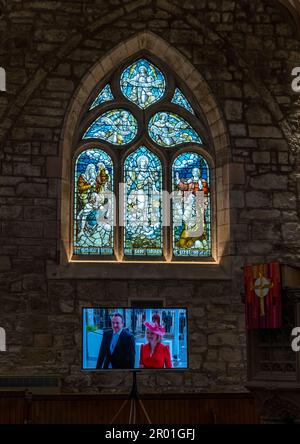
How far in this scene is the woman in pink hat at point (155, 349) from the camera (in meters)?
9.05

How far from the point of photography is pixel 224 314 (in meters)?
9.16

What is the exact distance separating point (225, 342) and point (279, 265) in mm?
2790

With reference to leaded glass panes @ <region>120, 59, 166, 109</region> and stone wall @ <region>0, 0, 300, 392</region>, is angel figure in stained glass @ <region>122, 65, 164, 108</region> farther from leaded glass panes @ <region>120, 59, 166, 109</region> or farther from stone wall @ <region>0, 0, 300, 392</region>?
stone wall @ <region>0, 0, 300, 392</region>

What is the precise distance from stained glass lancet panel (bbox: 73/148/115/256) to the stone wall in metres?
0.43

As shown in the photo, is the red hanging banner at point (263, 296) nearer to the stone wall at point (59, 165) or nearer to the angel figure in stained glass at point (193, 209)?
the stone wall at point (59, 165)

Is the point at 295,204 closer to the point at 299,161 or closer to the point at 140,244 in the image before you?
the point at 299,161

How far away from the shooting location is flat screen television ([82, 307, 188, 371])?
8.95 metres

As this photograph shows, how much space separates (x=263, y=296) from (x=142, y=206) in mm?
3316

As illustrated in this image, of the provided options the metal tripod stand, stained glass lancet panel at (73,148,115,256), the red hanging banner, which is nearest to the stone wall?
stained glass lancet panel at (73,148,115,256)

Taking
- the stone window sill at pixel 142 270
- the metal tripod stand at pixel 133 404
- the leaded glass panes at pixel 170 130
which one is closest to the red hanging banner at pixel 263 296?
the metal tripod stand at pixel 133 404

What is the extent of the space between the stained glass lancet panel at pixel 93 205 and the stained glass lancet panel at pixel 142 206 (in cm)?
21

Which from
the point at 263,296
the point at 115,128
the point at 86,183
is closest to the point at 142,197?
the point at 86,183

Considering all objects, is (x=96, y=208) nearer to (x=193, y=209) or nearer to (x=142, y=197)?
(x=142, y=197)
